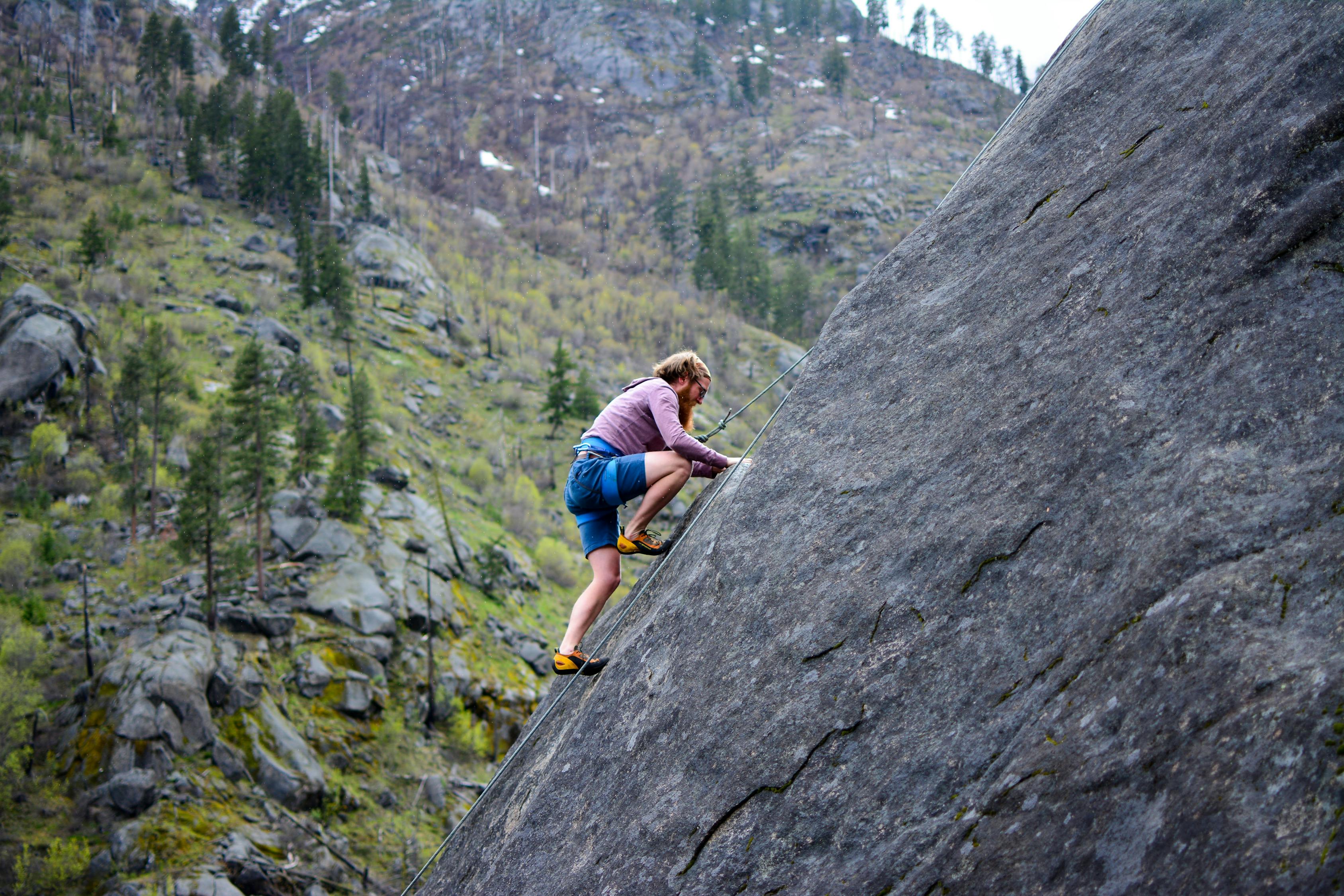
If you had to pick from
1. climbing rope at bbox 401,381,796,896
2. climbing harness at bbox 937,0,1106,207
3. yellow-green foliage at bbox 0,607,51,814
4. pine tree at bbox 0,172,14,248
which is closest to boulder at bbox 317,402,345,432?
yellow-green foliage at bbox 0,607,51,814

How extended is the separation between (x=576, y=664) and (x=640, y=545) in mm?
910

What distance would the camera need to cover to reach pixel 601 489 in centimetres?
520

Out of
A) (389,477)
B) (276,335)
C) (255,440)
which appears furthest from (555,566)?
(276,335)

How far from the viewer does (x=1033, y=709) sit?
3.01m

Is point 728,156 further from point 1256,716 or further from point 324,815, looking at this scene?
point 1256,716

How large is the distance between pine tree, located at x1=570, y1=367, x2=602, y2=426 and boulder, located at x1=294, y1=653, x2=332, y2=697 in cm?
1993

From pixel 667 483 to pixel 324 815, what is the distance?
18.0 meters

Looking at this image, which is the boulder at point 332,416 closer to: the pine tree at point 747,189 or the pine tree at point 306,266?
the pine tree at point 306,266

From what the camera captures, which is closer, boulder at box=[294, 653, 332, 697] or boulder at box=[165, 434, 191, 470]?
boulder at box=[294, 653, 332, 697]

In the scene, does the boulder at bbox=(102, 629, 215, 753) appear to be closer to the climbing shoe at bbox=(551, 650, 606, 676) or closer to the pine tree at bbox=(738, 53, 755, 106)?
the climbing shoe at bbox=(551, 650, 606, 676)

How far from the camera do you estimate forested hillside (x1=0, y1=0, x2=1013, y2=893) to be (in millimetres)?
A: 18219

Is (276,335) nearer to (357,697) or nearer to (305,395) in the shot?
(305,395)

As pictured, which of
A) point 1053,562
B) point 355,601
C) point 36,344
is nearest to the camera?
point 1053,562

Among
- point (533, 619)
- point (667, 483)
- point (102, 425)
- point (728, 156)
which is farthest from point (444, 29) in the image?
point (667, 483)
